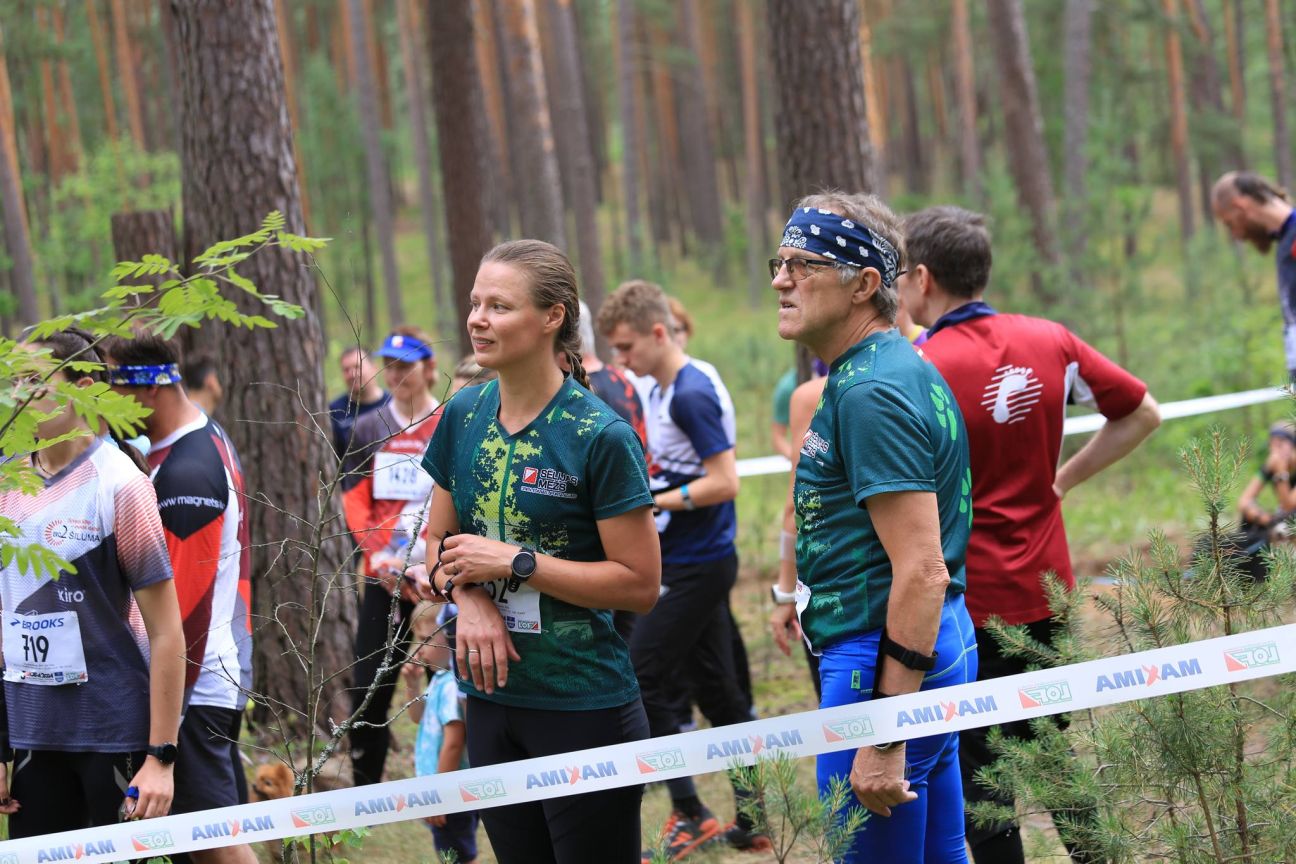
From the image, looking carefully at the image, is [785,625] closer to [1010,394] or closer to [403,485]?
[1010,394]

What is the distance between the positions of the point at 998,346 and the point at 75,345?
2.71m

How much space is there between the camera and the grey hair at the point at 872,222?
9.02 feet

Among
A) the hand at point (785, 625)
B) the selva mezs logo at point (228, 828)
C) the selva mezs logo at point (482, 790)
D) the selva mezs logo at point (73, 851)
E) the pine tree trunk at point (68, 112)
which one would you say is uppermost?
the pine tree trunk at point (68, 112)

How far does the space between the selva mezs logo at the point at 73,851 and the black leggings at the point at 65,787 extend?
0.27m

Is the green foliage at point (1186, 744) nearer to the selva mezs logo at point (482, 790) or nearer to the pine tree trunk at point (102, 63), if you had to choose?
the selva mezs logo at point (482, 790)

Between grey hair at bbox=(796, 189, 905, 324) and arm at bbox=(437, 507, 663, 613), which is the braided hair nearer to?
arm at bbox=(437, 507, 663, 613)

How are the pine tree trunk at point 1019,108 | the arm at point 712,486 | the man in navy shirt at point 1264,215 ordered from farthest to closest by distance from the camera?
the pine tree trunk at point 1019,108
the man in navy shirt at point 1264,215
the arm at point 712,486

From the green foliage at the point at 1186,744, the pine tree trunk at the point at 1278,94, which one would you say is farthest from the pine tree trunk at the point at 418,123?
the green foliage at the point at 1186,744

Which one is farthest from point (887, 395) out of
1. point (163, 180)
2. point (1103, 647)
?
point (163, 180)

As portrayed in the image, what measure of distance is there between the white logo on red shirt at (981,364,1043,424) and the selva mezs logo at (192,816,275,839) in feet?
7.71

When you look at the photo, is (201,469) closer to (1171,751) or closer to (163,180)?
(1171,751)

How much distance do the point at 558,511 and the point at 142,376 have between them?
1.51 m

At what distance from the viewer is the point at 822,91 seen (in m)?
7.17

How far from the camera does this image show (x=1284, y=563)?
2848mm
